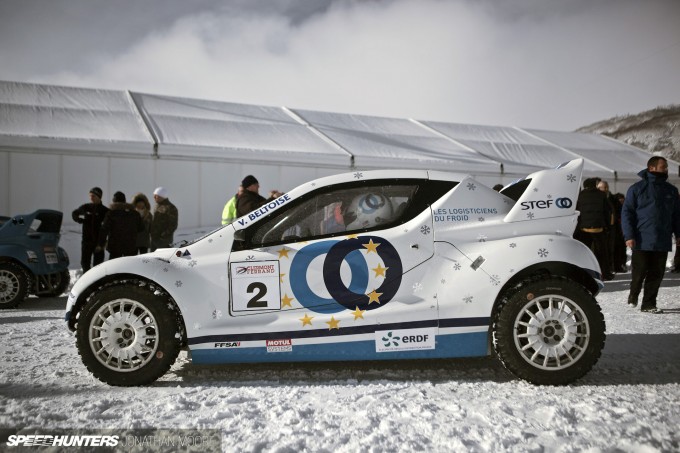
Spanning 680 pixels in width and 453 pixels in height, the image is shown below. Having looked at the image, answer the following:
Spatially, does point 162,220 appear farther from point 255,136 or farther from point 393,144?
point 393,144

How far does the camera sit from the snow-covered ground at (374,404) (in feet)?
7.50

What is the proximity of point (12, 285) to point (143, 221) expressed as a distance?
6.28 ft

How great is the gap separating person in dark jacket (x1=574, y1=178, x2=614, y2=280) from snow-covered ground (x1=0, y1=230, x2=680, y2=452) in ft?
12.9

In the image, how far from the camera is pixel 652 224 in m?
5.53

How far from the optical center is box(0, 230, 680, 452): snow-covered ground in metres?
2.29

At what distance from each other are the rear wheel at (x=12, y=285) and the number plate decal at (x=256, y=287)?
5.16 m

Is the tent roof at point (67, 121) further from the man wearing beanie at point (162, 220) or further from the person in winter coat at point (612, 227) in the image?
the person in winter coat at point (612, 227)

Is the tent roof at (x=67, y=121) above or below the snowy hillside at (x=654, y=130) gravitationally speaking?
below

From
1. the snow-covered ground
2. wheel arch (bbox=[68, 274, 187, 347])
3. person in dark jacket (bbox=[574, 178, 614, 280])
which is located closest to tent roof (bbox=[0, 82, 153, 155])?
the snow-covered ground

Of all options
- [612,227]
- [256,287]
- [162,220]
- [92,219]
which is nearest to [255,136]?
[162,220]

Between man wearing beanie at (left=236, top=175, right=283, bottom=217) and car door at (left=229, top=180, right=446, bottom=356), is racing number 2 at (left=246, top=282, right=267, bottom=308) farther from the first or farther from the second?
man wearing beanie at (left=236, top=175, right=283, bottom=217)

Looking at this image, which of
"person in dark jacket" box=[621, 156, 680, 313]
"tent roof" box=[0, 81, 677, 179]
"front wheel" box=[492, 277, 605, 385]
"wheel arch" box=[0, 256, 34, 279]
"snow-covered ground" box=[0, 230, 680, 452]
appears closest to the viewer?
"snow-covered ground" box=[0, 230, 680, 452]

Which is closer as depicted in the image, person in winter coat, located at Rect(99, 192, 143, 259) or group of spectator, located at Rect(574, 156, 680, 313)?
group of spectator, located at Rect(574, 156, 680, 313)

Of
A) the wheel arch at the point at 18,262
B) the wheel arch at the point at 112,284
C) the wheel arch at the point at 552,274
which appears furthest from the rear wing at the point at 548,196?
the wheel arch at the point at 18,262
